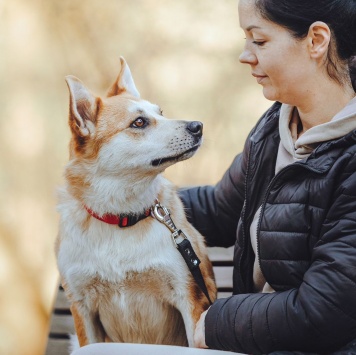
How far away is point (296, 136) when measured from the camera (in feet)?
7.20

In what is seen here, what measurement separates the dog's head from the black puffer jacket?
1.03 ft

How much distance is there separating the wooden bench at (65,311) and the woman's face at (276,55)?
38.5 inches

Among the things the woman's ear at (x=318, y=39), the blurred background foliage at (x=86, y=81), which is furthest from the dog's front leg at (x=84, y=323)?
the blurred background foliage at (x=86, y=81)

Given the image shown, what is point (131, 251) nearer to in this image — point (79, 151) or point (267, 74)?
point (79, 151)

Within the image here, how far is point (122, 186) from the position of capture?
2447 mm

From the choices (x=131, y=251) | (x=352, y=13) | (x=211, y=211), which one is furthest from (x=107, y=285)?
(x=352, y=13)

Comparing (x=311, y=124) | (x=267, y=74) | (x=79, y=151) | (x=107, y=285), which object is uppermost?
(x=267, y=74)

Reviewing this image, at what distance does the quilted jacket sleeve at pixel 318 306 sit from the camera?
183cm

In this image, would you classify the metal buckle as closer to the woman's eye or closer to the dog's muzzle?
the dog's muzzle

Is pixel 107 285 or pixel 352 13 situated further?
pixel 107 285

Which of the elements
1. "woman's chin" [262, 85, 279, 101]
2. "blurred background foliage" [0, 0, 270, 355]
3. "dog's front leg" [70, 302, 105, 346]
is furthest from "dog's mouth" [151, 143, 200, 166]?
"blurred background foliage" [0, 0, 270, 355]

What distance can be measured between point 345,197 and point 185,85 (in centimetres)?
230

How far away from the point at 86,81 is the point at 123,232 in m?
1.81

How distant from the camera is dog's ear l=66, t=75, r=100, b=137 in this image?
2.38 metres
